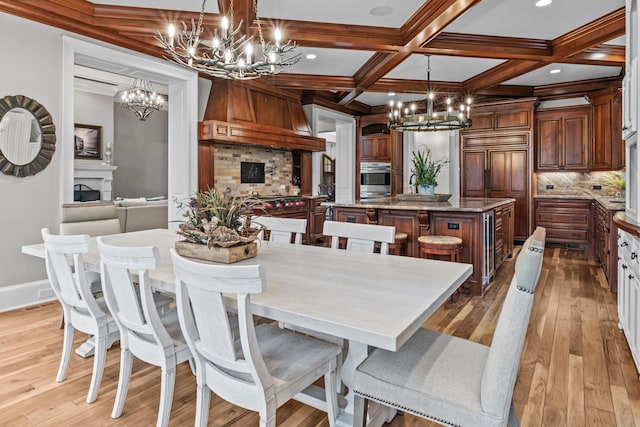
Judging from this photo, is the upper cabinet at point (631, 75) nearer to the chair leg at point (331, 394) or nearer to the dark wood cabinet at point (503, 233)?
the dark wood cabinet at point (503, 233)

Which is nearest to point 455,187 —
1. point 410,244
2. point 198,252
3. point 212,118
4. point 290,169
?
point 290,169

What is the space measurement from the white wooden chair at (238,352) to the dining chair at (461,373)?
23 cm

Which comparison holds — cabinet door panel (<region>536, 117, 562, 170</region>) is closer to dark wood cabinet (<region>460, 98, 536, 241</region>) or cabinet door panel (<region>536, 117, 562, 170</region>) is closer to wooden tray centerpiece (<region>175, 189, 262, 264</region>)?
dark wood cabinet (<region>460, 98, 536, 241</region>)

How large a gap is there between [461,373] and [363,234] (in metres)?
1.22

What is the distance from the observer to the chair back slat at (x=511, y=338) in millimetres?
1124

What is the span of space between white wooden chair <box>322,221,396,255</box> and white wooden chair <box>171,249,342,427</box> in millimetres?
930

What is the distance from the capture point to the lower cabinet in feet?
7.11

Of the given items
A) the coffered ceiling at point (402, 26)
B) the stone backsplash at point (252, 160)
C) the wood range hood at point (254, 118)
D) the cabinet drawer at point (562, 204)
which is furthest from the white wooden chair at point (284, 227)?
the cabinet drawer at point (562, 204)

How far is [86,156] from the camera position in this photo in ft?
25.8

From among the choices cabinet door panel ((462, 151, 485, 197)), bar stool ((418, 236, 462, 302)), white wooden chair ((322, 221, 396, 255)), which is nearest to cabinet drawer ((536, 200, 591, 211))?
cabinet door panel ((462, 151, 485, 197))

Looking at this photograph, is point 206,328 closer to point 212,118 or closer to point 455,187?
point 212,118

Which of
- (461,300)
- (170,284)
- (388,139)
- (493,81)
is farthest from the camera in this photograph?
(388,139)

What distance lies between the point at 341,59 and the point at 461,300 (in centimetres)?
358

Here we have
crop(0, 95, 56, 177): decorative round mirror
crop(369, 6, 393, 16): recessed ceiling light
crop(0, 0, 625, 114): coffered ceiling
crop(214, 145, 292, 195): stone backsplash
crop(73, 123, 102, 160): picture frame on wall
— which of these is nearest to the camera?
crop(0, 95, 56, 177): decorative round mirror
